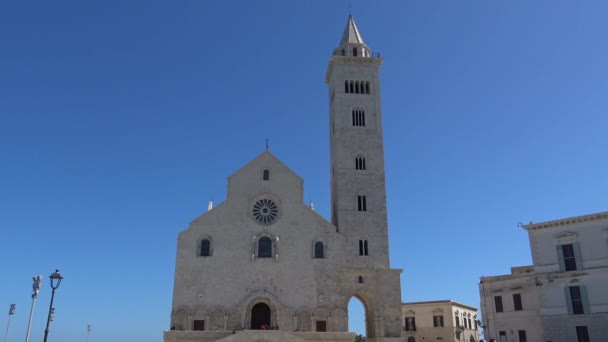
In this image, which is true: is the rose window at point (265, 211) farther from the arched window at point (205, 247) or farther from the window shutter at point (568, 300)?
the window shutter at point (568, 300)

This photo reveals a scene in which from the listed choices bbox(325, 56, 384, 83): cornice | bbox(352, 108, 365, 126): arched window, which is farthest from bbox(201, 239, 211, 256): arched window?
bbox(325, 56, 384, 83): cornice

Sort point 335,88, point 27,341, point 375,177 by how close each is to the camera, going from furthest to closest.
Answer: point 335,88 < point 375,177 < point 27,341

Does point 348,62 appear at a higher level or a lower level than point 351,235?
higher

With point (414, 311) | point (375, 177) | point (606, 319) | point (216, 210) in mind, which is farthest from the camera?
point (414, 311)

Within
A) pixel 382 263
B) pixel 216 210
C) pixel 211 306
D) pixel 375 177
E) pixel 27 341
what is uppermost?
pixel 375 177

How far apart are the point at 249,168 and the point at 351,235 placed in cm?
1042

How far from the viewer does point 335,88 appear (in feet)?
159

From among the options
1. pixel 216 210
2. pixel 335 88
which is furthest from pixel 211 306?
pixel 335 88

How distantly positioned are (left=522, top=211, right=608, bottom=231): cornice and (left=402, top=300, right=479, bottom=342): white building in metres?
17.4

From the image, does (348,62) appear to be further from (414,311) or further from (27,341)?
(27,341)

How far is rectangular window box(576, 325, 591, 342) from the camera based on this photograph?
37156mm

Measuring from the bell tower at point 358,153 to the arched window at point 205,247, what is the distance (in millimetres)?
10967

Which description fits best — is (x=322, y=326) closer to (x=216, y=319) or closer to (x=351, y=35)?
(x=216, y=319)

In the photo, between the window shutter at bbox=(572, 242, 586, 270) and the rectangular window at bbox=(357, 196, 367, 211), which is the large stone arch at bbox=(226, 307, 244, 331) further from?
the window shutter at bbox=(572, 242, 586, 270)
